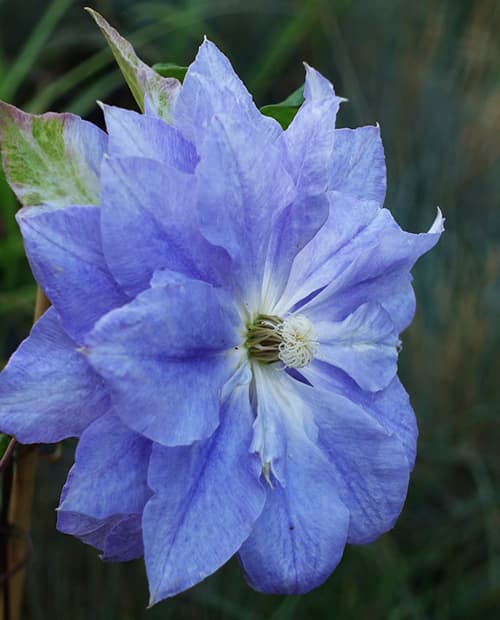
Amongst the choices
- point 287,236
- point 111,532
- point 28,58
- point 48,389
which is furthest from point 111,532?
point 28,58


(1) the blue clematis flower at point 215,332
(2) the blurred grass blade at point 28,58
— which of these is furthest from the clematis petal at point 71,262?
(2) the blurred grass blade at point 28,58

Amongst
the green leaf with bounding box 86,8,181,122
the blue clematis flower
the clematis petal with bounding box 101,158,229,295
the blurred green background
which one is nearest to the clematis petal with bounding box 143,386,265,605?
the blue clematis flower

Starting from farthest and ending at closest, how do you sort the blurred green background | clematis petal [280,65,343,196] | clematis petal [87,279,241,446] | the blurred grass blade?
the blurred grass blade → the blurred green background → clematis petal [280,65,343,196] → clematis petal [87,279,241,446]

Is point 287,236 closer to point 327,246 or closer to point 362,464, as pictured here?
point 327,246

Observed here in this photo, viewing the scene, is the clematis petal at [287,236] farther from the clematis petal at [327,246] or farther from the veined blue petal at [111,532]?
the veined blue petal at [111,532]

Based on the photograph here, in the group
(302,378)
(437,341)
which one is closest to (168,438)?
(302,378)

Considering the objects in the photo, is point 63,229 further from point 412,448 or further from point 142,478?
point 412,448

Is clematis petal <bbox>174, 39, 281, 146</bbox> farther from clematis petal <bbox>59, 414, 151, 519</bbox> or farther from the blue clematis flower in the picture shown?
clematis petal <bbox>59, 414, 151, 519</bbox>
